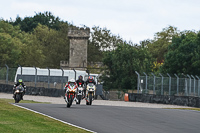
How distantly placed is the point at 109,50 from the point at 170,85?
8388cm

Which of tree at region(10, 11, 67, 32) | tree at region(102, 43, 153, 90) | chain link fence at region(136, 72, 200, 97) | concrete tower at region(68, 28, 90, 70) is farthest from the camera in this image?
tree at region(10, 11, 67, 32)

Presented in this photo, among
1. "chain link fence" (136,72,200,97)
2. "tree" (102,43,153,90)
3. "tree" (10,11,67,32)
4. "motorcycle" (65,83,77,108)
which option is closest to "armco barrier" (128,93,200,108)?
"chain link fence" (136,72,200,97)

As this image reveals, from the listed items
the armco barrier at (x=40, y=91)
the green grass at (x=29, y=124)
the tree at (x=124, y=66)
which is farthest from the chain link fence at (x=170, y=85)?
the tree at (x=124, y=66)

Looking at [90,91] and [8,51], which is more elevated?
[8,51]

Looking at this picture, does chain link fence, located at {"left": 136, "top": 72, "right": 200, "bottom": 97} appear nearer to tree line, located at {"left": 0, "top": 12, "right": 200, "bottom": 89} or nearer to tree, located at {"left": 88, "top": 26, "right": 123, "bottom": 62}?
tree line, located at {"left": 0, "top": 12, "right": 200, "bottom": 89}

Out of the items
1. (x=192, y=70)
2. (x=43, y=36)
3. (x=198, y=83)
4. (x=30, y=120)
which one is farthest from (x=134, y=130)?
(x=43, y=36)

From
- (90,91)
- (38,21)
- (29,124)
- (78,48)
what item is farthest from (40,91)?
(38,21)

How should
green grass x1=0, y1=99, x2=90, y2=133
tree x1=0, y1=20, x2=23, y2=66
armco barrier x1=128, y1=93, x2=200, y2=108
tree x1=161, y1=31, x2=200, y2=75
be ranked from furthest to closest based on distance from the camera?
tree x1=0, y1=20, x2=23, y2=66 < tree x1=161, y1=31, x2=200, y2=75 < armco barrier x1=128, y1=93, x2=200, y2=108 < green grass x1=0, y1=99, x2=90, y2=133

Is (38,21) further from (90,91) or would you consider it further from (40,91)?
(90,91)

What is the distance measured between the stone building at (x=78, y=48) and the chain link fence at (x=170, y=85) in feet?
207

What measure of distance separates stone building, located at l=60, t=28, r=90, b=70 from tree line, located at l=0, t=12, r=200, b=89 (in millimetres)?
4448

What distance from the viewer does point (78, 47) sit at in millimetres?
107375

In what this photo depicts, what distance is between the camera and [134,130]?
49.4ft

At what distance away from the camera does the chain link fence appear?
129 ft
